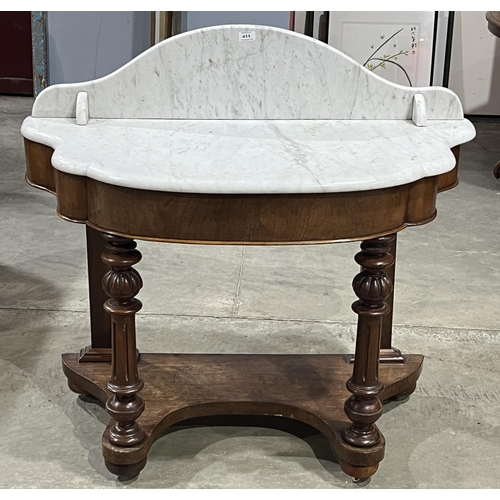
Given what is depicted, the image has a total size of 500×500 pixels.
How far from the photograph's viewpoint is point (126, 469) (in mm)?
1747

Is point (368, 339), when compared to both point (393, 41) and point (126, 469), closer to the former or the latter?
point (126, 469)

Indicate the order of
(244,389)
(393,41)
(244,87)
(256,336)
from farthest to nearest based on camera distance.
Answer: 1. (393,41)
2. (256,336)
3. (244,389)
4. (244,87)

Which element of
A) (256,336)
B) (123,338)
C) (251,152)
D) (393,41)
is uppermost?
(251,152)

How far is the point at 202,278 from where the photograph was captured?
112 inches

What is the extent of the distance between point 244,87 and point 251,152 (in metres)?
0.29

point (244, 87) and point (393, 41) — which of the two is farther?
point (393, 41)

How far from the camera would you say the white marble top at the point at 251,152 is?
4.68 ft

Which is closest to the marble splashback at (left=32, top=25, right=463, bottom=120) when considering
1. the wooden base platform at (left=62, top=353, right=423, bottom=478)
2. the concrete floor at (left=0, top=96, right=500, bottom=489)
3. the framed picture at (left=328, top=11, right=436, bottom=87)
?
the wooden base platform at (left=62, top=353, right=423, bottom=478)

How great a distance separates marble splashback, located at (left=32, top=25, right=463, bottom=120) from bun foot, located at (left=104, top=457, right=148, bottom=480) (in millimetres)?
739

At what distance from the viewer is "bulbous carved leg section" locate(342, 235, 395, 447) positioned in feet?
5.28

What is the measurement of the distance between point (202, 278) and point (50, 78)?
2.98 m

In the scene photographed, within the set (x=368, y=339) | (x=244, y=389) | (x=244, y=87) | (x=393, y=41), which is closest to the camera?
(x=368, y=339)

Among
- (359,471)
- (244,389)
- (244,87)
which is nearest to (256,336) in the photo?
(244,389)

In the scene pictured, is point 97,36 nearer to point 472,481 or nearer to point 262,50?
point 262,50
